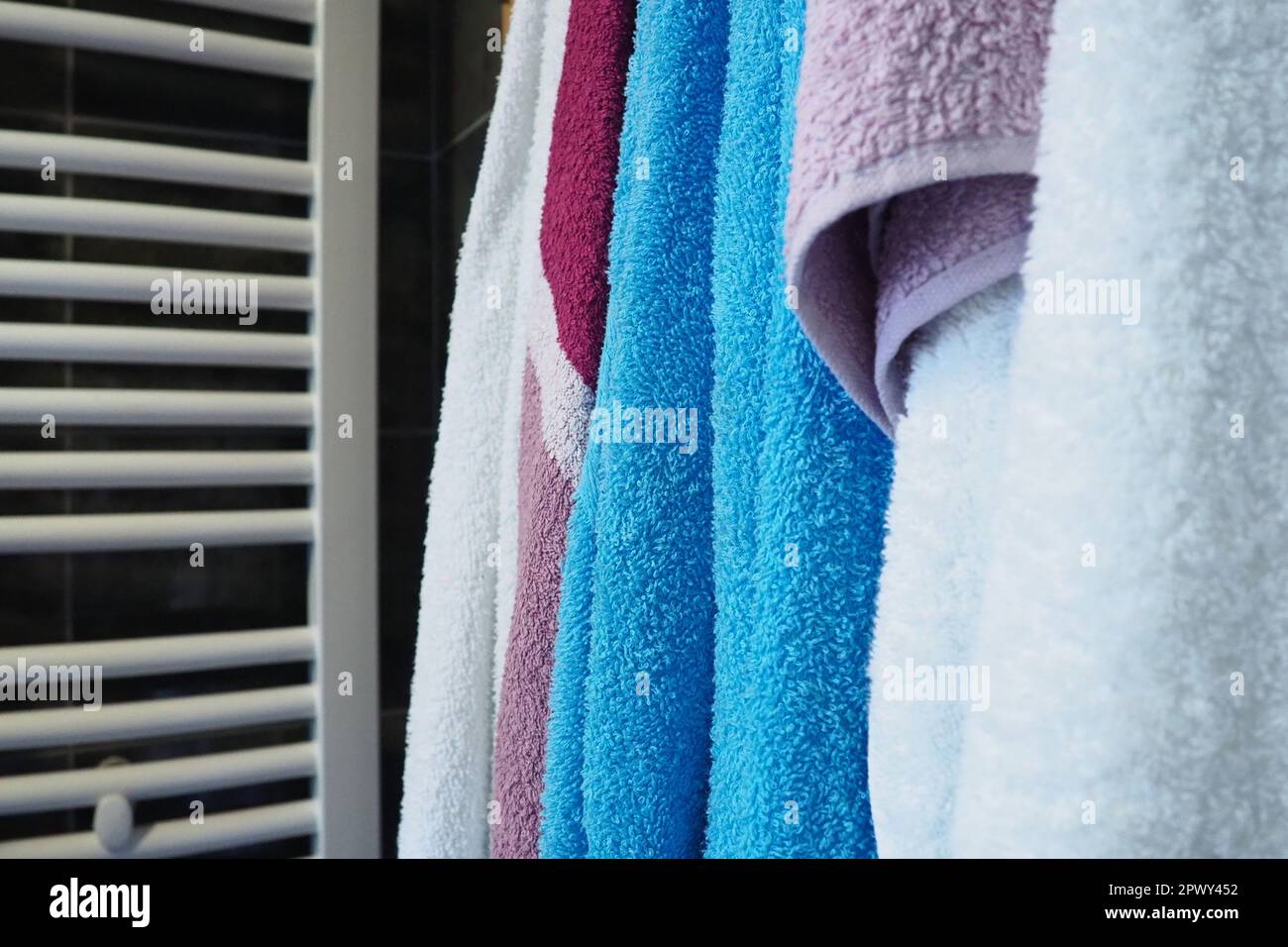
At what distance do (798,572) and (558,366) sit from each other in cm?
16

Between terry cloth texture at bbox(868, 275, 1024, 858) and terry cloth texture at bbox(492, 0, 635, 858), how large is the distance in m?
0.17

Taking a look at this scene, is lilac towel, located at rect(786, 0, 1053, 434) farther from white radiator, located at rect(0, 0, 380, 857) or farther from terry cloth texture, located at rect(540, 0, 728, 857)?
white radiator, located at rect(0, 0, 380, 857)

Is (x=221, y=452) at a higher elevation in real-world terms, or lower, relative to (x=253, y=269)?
lower

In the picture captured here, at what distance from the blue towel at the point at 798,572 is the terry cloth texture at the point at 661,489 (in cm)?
4

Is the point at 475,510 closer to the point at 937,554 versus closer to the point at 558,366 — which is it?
the point at 558,366

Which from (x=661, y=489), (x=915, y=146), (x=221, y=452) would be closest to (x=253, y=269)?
(x=221, y=452)

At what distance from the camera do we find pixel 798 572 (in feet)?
0.81

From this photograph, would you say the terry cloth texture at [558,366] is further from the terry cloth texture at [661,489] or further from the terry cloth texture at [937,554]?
the terry cloth texture at [937,554]

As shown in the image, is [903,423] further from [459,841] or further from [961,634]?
[459,841]

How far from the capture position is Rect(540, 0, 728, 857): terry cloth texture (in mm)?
298

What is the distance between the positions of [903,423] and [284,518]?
19.6 inches

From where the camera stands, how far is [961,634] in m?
0.21

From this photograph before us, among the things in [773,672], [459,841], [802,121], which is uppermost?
[802,121]
